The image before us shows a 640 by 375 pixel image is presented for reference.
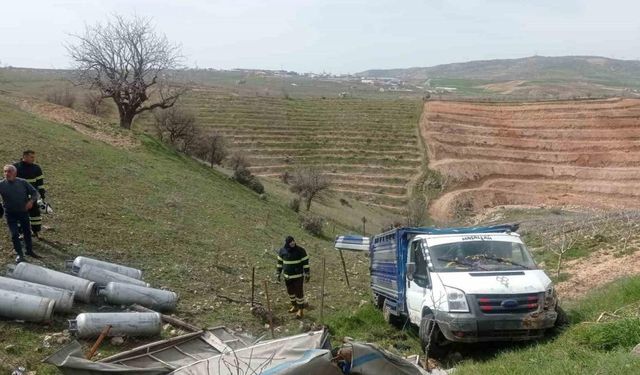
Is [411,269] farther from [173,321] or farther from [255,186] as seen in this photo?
[255,186]

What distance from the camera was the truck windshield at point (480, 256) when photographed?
9922 millimetres

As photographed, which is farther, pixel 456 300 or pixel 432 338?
pixel 432 338

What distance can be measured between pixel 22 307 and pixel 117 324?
136cm

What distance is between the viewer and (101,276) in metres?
10.8

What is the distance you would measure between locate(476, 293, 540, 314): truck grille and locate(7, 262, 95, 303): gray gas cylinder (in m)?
6.13

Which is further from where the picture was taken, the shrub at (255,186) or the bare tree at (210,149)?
the bare tree at (210,149)

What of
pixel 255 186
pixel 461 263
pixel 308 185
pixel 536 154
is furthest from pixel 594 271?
pixel 536 154

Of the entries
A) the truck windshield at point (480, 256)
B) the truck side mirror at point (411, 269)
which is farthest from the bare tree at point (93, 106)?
the truck windshield at point (480, 256)

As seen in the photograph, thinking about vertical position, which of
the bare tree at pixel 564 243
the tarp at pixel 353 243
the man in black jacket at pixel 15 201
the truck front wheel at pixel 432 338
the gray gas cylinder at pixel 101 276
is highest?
the man in black jacket at pixel 15 201

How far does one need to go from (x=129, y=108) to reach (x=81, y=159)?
1371cm

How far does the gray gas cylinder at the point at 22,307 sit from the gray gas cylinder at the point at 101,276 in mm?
1648

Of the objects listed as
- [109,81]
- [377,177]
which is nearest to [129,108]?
[109,81]

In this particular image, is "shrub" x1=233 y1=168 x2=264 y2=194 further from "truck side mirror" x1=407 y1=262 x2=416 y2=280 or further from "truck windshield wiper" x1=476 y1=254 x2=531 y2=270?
"truck windshield wiper" x1=476 y1=254 x2=531 y2=270

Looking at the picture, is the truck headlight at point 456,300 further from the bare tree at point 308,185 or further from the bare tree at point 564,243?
the bare tree at point 308,185
